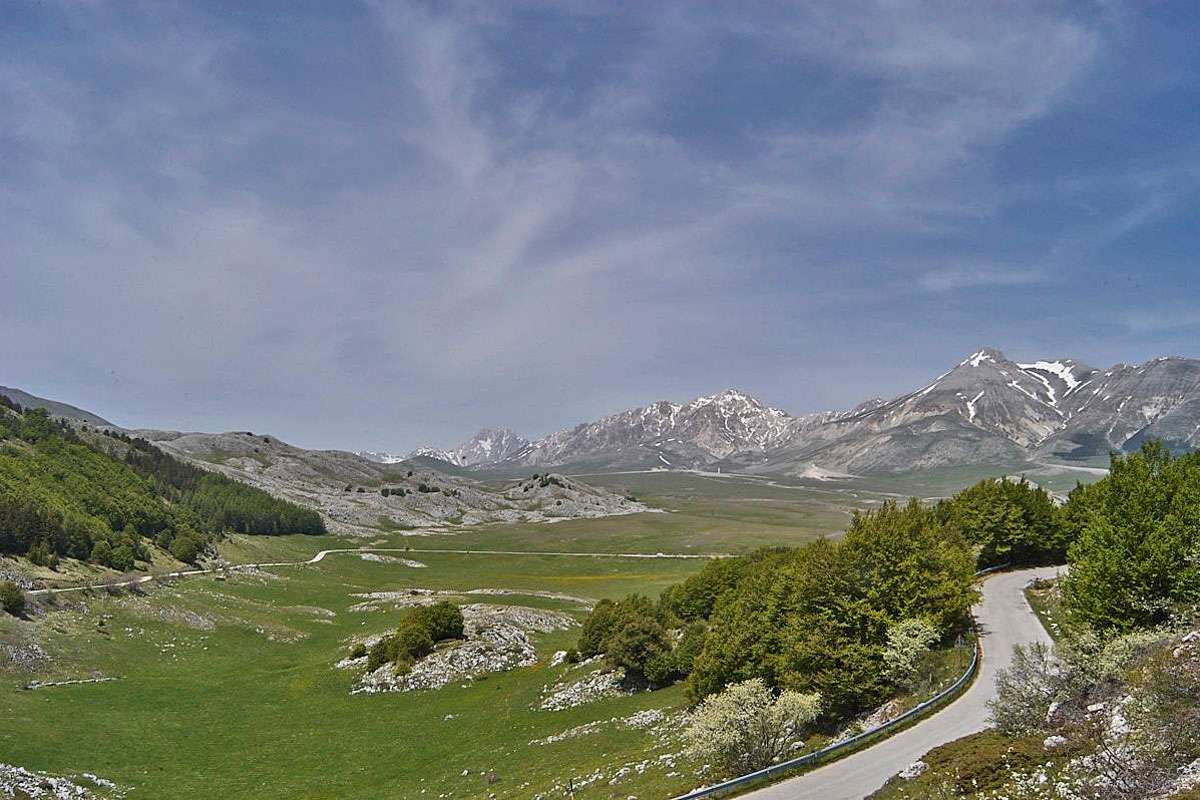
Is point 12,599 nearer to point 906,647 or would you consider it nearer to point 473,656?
point 473,656

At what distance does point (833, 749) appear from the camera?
3219 centimetres

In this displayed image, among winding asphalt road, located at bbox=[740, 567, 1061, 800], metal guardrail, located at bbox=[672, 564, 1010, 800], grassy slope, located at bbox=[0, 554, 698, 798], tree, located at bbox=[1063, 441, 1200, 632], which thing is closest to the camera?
winding asphalt road, located at bbox=[740, 567, 1061, 800]

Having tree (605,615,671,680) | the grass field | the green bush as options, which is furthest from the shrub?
tree (605,615,671,680)

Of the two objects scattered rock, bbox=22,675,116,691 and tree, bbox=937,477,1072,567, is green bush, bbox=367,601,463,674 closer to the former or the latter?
scattered rock, bbox=22,675,116,691

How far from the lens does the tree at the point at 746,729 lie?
106 feet

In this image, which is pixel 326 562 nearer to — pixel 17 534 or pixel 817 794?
pixel 17 534

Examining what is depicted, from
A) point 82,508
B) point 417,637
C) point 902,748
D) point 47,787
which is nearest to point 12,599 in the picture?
point 417,637

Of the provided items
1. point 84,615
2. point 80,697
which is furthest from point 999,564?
point 84,615

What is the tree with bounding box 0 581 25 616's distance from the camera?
69.1 metres

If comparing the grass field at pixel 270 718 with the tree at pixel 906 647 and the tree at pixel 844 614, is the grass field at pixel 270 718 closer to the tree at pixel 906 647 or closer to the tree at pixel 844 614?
the tree at pixel 844 614

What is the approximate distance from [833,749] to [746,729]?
4.11m

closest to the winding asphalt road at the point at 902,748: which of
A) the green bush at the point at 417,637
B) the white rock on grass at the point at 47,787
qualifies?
the white rock on grass at the point at 47,787

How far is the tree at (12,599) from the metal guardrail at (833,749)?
7490cm

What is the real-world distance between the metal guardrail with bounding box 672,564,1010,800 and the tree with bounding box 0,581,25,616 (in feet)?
246
